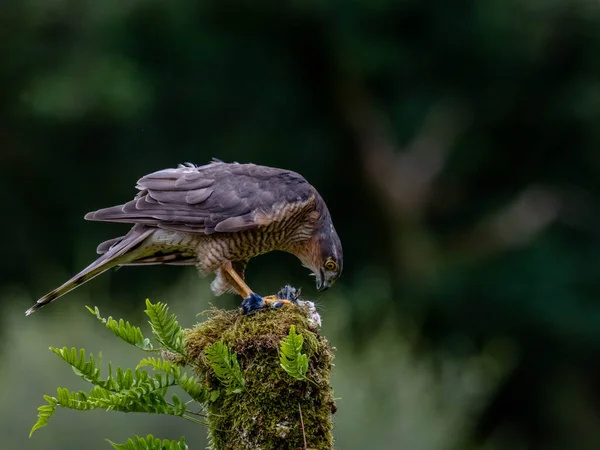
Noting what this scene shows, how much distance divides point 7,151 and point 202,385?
8.75 meters

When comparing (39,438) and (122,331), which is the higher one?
(39,438)

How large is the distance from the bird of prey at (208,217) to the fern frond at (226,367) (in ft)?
3.92

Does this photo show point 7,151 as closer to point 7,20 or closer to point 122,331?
point 7,20

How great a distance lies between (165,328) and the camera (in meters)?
3.29

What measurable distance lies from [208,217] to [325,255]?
75 centimetres

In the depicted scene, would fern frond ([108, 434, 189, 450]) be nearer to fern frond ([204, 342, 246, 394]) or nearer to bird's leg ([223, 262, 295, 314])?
fern frond ([204, 342, 246, 394])

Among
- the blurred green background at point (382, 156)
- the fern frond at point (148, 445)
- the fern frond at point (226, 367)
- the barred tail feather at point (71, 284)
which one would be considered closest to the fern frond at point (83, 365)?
the fern frond at point (148, 445)

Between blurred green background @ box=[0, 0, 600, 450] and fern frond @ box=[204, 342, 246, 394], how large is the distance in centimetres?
596

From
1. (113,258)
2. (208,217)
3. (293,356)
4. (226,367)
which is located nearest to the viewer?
(293,356)

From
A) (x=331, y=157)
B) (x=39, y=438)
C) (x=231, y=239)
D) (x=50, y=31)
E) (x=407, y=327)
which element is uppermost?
(x=50, y=31)

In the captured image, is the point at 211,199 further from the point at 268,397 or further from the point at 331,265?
the point at 268,397

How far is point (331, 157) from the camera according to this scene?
11938 millimetres

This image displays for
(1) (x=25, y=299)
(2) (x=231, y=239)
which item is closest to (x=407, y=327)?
(1) (x=25, y=299)

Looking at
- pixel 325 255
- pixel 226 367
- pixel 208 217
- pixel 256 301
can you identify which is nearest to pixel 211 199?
pixel 208 217
